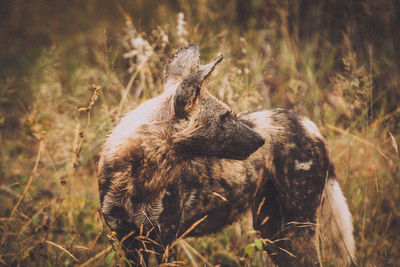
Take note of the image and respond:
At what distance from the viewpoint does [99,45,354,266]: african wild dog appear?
5.54ft

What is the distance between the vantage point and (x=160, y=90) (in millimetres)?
3129

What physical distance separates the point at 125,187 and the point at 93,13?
13.1 feet

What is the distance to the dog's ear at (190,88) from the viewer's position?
59.3 inches

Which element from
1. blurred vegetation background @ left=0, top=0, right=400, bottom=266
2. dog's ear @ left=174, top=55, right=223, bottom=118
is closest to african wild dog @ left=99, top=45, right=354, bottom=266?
dog's ear @ left=174, top=55, right=223, bottom=118

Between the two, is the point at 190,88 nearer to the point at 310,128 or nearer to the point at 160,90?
the point at 310,128

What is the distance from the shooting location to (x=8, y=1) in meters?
3.54

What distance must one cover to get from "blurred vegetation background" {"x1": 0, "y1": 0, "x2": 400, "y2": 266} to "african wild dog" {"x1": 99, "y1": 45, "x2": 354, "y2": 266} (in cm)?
19

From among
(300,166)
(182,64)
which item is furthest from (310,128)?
(182,64)

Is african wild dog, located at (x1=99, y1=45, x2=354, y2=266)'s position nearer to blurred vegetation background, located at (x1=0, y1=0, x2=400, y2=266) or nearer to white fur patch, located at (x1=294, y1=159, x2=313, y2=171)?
white fur patch, located at (x1=294, y1=159, x2=313, y2=171)

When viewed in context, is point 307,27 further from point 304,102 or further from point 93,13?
point 93,13

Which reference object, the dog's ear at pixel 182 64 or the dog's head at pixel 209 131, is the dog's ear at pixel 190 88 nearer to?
the dog's head at pixel 209 131

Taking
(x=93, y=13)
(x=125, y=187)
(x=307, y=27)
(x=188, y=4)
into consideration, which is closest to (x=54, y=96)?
(x=93, y=13)

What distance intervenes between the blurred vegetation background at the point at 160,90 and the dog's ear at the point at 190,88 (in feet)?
2.66

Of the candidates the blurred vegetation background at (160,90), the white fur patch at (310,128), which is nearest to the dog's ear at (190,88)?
the blurred vegetation background at (160,90)
